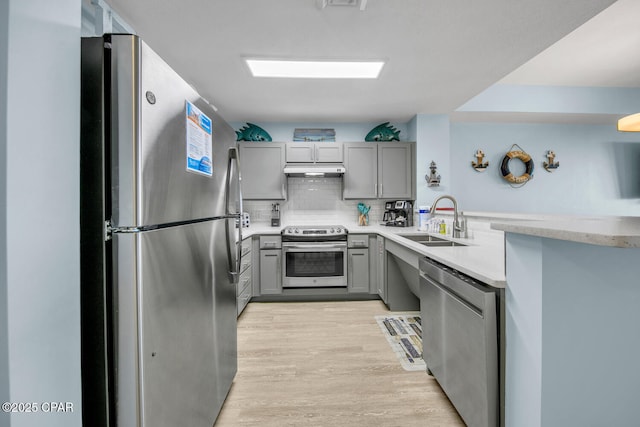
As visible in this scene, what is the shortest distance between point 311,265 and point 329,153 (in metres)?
1.63

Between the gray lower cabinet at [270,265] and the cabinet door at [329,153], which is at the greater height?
the cabinet door at [329,153]

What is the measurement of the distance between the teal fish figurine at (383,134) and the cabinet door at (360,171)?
0.18m

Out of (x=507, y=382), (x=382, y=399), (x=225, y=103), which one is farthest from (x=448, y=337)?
(x=225, y=103)

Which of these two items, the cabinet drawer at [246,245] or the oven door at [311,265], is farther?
the oven door at [311,265]

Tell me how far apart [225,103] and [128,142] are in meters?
2.96

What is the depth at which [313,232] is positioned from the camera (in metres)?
3.64

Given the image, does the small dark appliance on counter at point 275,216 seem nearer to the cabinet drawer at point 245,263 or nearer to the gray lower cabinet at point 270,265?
the gray lower cabinet at point 270,265

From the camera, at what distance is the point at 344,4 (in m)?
1.78

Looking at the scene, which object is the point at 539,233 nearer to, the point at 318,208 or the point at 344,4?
the point at 344,4

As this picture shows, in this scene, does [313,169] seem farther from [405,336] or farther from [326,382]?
[326,382]

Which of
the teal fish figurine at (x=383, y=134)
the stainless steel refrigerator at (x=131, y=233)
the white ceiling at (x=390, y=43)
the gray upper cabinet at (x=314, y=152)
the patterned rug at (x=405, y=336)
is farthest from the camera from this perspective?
the teal fish figurine at (x=383, y=134)

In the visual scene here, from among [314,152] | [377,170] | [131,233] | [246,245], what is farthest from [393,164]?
[131,233]

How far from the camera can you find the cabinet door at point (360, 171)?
4.00 m

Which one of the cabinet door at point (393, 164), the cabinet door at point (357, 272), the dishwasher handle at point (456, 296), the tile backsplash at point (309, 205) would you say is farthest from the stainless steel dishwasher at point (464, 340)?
the tile backsplash at point (309, 205)
